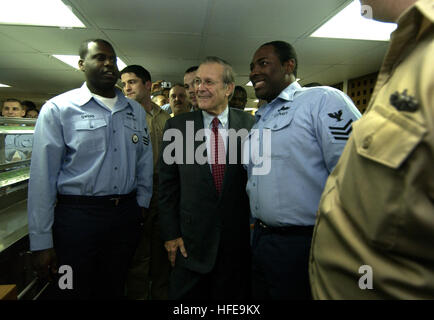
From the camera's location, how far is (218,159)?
167 centimetres

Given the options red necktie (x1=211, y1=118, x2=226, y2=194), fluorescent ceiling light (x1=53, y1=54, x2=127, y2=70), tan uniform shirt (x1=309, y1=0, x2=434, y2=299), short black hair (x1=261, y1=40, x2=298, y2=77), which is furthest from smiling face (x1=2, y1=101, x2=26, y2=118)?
tan uniform shirt (x1=309, y1=0, x2=434, y2=299)

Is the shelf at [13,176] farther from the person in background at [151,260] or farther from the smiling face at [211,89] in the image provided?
the smiling face at [211,89]

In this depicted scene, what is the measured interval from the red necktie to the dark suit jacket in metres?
0.05

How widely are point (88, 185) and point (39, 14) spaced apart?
3.36 m

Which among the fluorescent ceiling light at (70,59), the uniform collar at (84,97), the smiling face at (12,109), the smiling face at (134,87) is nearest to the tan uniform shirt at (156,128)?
the smiling face at (134,87)

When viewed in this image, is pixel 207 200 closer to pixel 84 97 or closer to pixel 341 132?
pixel 341 132

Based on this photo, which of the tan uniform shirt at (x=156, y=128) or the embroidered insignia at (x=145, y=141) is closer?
the embroidered insignia at (x=145, y=141)

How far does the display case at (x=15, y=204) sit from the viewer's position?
155 cm

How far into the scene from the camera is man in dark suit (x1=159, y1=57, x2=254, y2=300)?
1610 millimetres

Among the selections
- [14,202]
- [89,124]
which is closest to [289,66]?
[89,124]

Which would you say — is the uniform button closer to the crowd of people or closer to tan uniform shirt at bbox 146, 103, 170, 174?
the crowd of people

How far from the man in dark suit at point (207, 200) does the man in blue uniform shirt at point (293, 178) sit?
7.0 inches

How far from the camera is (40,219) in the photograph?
144cm

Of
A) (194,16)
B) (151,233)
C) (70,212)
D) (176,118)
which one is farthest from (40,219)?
(194,16)
